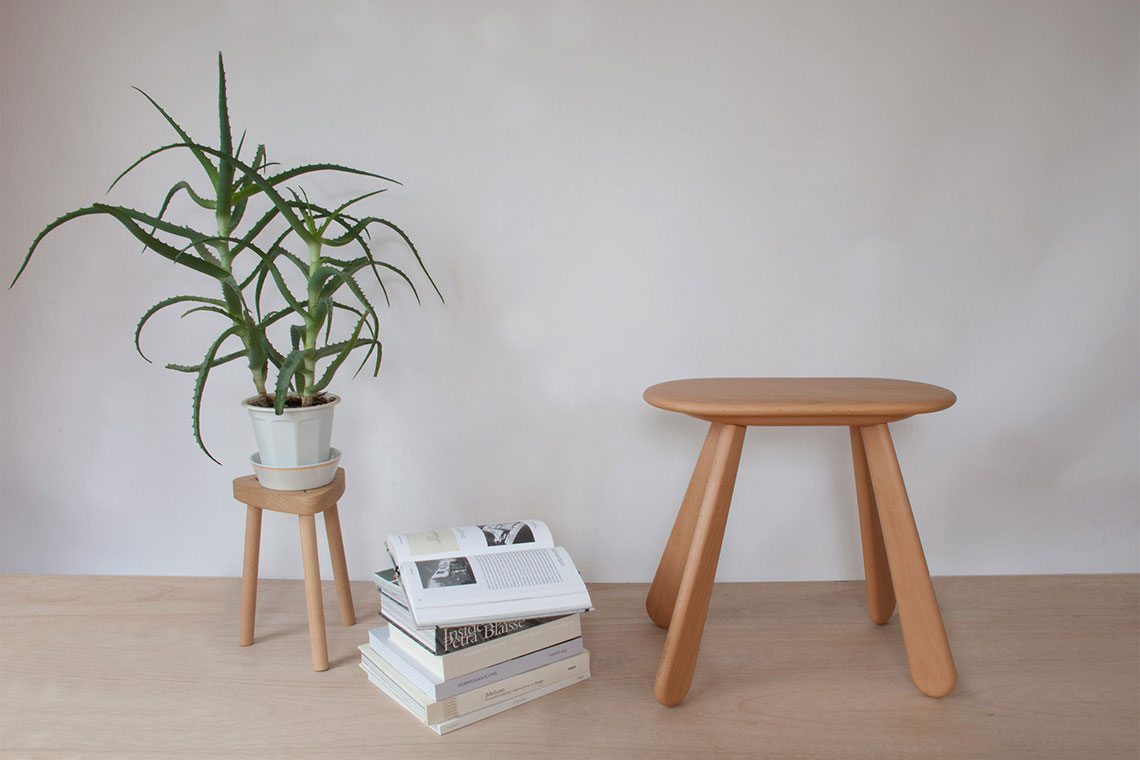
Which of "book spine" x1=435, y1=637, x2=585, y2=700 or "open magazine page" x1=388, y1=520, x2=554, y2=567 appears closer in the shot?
"book spine" x1=435, y1=637, x2=585, y2=700

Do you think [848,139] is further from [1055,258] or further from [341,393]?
[341,393]

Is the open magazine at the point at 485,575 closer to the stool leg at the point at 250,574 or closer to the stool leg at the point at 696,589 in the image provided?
the stool leg at the point at 696,589

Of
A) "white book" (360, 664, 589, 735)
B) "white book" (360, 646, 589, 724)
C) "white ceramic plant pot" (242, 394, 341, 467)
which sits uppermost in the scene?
"white ceramic plant pot" (242, 394, 341, 467)

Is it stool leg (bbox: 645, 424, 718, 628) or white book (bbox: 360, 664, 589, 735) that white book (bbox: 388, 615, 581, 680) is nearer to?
white book (bbox: 360, 664, 589, 735)

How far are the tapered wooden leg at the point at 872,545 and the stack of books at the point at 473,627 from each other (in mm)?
626

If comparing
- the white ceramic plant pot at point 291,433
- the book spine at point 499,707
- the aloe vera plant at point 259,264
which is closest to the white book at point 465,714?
the book spine at point 499,707

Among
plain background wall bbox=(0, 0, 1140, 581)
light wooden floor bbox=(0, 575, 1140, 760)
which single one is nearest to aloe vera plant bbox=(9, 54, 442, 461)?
plain background wall bbox=(0, 0, 1140, 581)

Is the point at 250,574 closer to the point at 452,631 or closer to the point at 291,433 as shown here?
the point at 291,433

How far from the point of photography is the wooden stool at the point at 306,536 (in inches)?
51.8

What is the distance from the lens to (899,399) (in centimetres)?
123

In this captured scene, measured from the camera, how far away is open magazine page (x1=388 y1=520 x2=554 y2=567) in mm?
1296

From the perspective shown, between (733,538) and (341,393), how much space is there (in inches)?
37.8

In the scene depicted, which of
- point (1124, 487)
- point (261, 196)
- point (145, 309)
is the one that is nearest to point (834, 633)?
point (1124, 487)

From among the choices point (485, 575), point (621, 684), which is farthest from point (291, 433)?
point (621, 684)
